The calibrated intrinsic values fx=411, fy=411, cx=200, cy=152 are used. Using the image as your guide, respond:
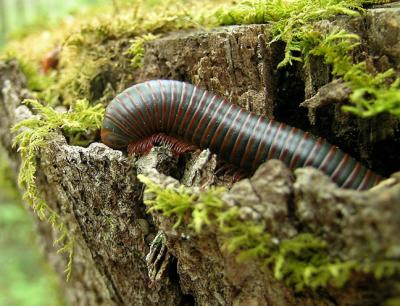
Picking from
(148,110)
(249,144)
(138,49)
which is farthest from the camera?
(138,49)

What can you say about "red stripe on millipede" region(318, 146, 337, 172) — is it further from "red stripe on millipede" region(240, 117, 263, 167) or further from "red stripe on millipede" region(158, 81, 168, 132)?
"red stripe on millipede" region(158, 81, 168, 132)

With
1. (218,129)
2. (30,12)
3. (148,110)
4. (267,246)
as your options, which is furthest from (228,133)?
(30,12)

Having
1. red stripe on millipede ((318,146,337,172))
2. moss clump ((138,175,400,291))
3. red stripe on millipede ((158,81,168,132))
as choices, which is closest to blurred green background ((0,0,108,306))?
red stripe on millipede ((158,81,168,132))

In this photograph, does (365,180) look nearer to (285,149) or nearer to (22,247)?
(285,149)

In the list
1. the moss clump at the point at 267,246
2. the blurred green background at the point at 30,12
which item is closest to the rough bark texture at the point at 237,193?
the moss clump at the point at 267,246

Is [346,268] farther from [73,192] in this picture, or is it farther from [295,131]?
[73,192]

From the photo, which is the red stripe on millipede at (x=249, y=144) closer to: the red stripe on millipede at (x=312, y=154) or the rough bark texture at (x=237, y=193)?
the rough bark texture at (x=237, y=193)
